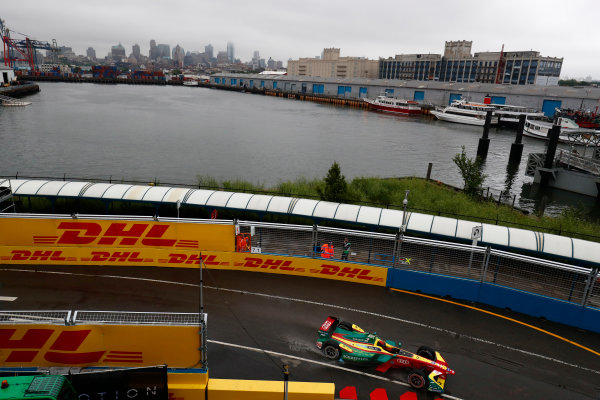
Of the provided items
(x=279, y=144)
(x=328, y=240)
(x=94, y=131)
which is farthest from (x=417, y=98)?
(x=328, y=240)

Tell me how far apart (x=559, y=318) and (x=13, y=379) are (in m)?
15.8

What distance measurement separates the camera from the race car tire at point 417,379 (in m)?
10.4

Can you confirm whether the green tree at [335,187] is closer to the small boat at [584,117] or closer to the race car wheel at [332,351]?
the race car wheel at [332,351]

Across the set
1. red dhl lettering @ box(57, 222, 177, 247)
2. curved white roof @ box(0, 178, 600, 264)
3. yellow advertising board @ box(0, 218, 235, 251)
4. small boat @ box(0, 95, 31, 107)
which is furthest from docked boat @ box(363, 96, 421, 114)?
red dhl lettering @ box(57, 222, 177, 247)

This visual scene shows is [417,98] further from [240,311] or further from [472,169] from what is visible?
[240,311]

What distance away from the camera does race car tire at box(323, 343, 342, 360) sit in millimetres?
11516

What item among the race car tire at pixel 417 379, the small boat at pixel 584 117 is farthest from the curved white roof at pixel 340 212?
the small boat at pixel 584 117

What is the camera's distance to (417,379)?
1052 centimetres

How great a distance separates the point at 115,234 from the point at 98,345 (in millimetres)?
7981

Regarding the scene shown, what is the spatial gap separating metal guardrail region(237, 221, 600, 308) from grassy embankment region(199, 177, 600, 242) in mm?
5544

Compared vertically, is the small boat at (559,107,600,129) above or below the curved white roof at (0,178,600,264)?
above

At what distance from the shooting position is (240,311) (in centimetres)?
1385

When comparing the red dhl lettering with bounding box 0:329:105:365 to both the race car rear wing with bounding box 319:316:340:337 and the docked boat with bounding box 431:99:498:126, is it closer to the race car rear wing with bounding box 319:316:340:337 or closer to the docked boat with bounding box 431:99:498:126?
the race car rear wing with bounding box 319:316:340:337

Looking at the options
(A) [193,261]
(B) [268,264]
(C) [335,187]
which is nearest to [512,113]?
(C) [335,187]
